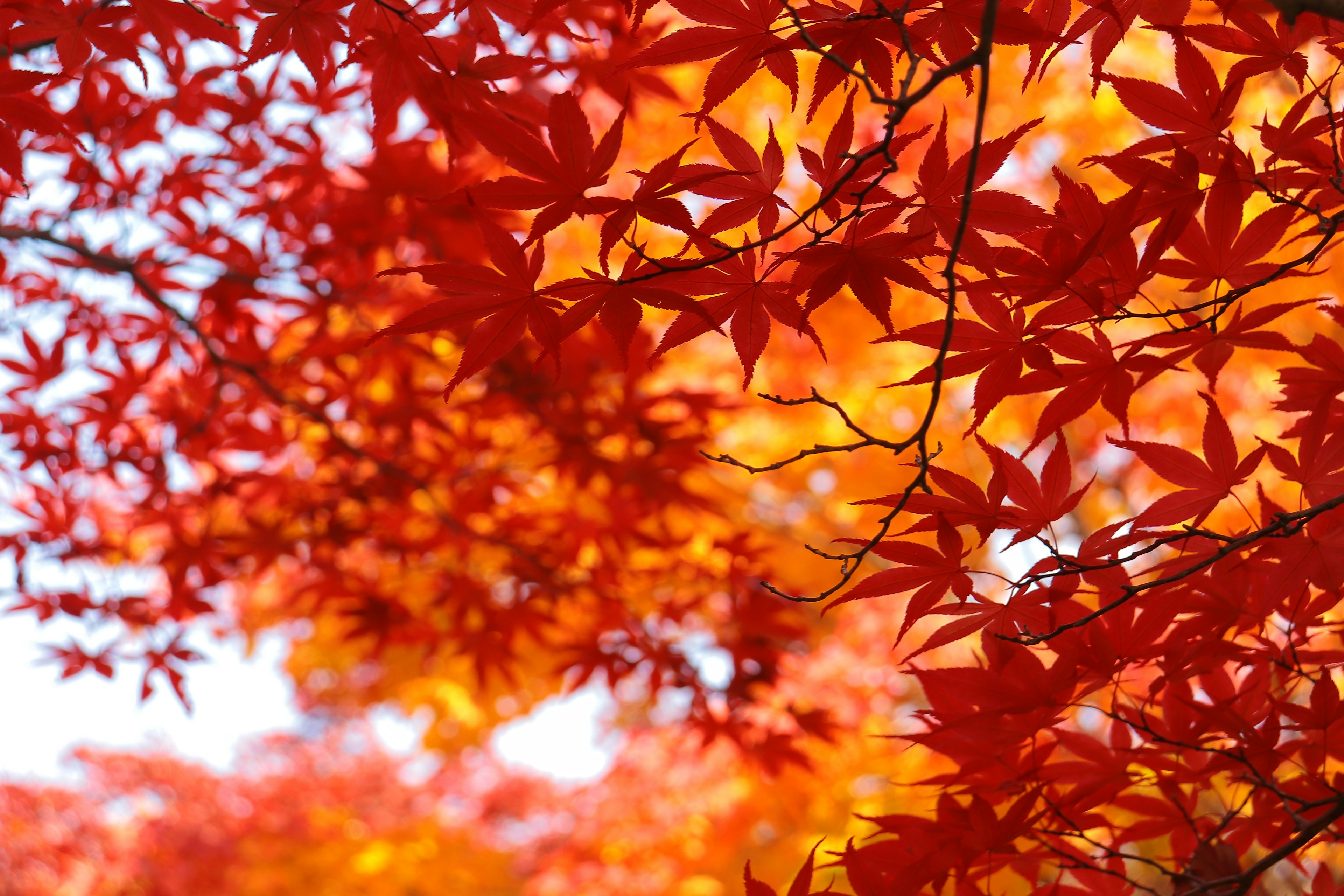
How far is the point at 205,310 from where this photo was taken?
2.55 metres

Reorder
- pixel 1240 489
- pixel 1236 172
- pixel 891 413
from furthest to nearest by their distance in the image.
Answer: pixel 891 413, pixel 1240 489, pixel 1236 172

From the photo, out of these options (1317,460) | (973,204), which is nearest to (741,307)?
(973,204)

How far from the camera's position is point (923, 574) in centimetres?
100

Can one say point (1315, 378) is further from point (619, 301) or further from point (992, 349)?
point (619, 301)

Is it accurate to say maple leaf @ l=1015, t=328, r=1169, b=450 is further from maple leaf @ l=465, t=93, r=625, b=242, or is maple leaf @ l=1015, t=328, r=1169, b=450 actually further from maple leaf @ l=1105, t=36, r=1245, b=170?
maple leaf @ l=465, t=93, r=625, b=242

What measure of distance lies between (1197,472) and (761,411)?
411cm

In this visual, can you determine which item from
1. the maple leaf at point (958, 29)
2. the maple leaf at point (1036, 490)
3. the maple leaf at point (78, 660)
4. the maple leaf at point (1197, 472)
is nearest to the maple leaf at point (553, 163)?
the maple leaf at point (958, 29)

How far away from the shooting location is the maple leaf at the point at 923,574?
0.95 meters

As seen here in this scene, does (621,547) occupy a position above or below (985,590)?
below

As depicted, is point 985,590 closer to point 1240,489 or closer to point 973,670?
point 1240,489

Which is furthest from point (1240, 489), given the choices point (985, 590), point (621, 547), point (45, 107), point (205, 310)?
point (45, 107)

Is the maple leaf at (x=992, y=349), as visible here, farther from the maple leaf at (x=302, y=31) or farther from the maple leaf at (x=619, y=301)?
the maple leaf at (x=302, y=31)

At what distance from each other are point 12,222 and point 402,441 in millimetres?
1109

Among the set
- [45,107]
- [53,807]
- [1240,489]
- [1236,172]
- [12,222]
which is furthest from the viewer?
[53,807]
